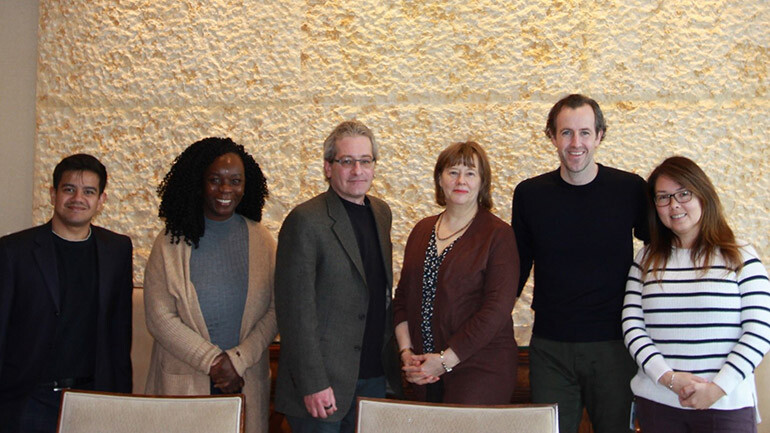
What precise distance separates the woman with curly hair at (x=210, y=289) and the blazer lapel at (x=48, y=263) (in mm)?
289

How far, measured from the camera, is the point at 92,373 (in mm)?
2295

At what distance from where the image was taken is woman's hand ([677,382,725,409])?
189 cm

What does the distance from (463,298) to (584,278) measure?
423 millimetres

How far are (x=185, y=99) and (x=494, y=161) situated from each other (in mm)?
1562

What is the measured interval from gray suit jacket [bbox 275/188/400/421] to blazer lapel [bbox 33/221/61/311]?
76 centimetres

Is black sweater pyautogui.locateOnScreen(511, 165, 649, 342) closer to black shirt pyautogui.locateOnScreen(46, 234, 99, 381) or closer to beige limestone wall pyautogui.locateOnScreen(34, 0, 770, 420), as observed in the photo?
beige limestone wall pyautogui.locateOnScreen(34, 0, 770, 420)

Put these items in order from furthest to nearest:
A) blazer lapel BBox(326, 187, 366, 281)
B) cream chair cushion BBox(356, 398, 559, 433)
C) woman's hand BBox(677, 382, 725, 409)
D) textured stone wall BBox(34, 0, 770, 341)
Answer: textured stone wall BBox(34, 0, 770, 341)
blazer lapel BBox(326, 187, 366, 281)
woman's hand BBox(677, 382, 725, 409)
cream chair cushion BBox(356, 398, 559, 433)

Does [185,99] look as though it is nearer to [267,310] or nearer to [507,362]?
[267,310]

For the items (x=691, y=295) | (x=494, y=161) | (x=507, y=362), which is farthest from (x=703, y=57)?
(x=507, y=362)

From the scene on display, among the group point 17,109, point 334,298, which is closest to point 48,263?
point 334,298

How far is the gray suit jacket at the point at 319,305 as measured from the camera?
80.8 inches

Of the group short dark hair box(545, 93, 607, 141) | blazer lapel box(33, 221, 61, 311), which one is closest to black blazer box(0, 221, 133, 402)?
blazer lapel box(33, 221, 61, 311)

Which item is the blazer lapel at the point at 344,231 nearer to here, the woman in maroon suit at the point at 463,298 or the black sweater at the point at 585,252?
the woman in maroon suit at the point at 463,298

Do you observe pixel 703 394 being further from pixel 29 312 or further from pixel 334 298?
pixel 29 312
